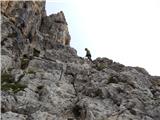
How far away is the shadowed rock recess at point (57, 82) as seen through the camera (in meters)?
48.5

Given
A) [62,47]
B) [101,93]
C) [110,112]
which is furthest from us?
[62,47]

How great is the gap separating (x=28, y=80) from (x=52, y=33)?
34.2m

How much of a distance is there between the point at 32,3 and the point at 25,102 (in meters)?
35.7

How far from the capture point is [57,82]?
5659 cm

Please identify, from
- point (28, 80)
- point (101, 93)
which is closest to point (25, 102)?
point (28, 80)

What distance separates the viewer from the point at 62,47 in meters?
78.4

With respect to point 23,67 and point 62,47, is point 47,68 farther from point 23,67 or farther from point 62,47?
point 62,47

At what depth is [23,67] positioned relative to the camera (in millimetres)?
63281

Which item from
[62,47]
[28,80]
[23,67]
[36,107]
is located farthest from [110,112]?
[62,47]

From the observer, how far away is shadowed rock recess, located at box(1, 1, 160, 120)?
48.5 meters

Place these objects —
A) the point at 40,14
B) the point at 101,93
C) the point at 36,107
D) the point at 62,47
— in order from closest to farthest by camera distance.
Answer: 1. the point at 36,107
2. the point at 101,93
3. the point at 62,47
4. the point at 40,14

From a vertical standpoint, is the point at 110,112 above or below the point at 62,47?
below

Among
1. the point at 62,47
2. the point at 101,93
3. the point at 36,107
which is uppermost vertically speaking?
the point at 62,47

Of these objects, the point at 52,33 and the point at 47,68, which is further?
the point at 52,33
